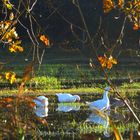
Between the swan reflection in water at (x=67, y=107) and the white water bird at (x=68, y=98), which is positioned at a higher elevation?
the white water bird at (x=68, y=98)

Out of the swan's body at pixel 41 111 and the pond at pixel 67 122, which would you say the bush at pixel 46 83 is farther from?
the swan's body at pixel 41 111

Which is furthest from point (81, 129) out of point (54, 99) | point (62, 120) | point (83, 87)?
point (83, 87)

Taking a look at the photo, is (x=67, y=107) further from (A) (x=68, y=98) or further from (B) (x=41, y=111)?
(B) (x=41, y=111)

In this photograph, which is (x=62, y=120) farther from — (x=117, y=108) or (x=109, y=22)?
(x=109, y=22)

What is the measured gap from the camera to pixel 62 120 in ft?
38.0

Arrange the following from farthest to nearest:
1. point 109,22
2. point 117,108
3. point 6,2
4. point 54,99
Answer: point 109,22 → point 54,99 → point 117,108 → point 6,2

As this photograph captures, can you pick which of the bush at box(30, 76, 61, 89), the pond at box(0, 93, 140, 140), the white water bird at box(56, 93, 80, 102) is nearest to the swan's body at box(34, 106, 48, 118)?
the pond at box(0, 93, 140, 140)

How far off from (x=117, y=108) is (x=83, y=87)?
15.0 feet

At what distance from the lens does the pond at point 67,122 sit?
14.5 ft

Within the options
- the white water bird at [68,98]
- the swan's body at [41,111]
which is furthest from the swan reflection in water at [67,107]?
the swan's body at [41,111]

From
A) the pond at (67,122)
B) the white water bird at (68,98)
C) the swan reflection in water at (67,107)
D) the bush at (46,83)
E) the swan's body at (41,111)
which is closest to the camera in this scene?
the pond at (67,122)

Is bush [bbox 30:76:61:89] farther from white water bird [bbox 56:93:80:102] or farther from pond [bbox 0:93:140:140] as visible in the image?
white water bird [bbox 56:93:80:102]

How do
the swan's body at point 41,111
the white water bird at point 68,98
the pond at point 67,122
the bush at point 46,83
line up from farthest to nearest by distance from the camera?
the bush at point 46,83 < the white water bird at point 68,98 < the swan's body at point 41,111 < the pond at point 67,122

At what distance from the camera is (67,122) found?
36.9 ft
